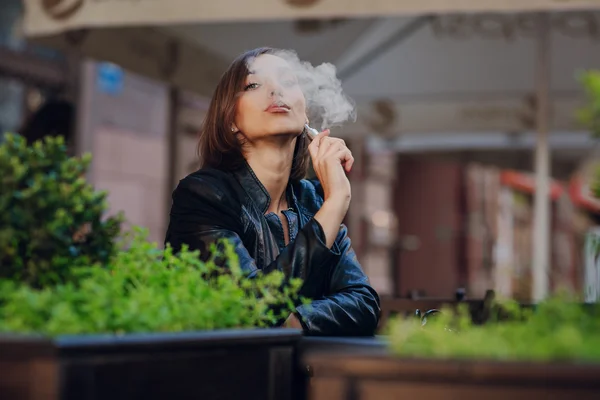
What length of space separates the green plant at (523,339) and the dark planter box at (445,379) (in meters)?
0.05

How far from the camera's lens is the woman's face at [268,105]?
2787 mm

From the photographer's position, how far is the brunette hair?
111 inches

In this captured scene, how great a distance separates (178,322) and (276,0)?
2728 millimetres

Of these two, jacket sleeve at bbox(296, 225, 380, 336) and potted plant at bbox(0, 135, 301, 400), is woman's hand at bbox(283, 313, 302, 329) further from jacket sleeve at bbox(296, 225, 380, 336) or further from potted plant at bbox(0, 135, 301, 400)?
potted plant at bbox(0, 135, 301, 400)

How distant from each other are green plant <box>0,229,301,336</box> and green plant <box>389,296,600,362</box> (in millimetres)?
414

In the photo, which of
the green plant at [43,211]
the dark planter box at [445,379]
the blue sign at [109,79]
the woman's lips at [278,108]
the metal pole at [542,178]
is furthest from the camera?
the blue sign at [109,79]

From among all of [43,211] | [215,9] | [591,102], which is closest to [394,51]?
[215,9]

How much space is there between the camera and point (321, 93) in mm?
3098

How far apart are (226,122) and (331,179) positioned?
13.2 inches

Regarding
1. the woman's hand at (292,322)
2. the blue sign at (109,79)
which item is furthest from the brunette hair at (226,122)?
the blue sign at (109,79)

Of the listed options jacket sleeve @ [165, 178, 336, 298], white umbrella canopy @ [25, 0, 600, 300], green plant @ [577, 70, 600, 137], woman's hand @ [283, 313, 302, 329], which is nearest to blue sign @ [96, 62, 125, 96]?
white umbrella canopy @ [25, 0, 600, 300]

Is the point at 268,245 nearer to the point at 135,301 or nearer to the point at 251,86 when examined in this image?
the point at 251,86

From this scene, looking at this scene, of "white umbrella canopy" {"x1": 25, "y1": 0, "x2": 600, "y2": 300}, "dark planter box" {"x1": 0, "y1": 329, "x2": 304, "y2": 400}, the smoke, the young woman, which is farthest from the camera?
"white umbrella canopy" {"x1": 25, "y1": 0, "x2": 600, "y2": 300}

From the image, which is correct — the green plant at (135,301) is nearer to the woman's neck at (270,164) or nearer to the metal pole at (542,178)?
the woman's neck at (270,164)
